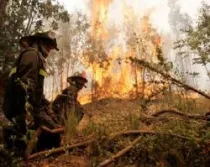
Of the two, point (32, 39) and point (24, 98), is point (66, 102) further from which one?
point (24, 98)

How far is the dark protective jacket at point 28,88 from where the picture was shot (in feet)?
12.6

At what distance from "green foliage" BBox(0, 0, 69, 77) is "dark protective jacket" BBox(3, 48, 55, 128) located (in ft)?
25.5

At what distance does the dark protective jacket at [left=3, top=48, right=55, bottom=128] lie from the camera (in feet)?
12.6

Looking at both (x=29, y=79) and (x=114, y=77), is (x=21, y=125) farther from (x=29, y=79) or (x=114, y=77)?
(x=114, y=77)

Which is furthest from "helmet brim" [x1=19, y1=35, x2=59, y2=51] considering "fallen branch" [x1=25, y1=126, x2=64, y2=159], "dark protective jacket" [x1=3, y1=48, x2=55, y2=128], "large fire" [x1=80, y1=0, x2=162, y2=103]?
"large fire" [x1=80, y1=0, x2=162, y2=103]

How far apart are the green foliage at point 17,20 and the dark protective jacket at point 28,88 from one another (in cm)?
777

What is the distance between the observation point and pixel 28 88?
12.5ft

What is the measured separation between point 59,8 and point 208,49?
7.02 metres

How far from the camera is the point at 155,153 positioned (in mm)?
3371

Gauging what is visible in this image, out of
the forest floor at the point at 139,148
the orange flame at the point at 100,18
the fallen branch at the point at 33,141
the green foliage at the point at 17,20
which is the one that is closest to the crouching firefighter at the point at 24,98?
the fallen branch at the point at 33,141

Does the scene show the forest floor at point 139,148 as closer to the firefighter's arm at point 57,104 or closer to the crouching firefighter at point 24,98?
the crouching firefighter at point 24,98

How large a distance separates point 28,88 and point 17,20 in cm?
1023

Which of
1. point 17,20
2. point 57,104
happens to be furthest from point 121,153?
point 17,20

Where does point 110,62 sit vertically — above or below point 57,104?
above
